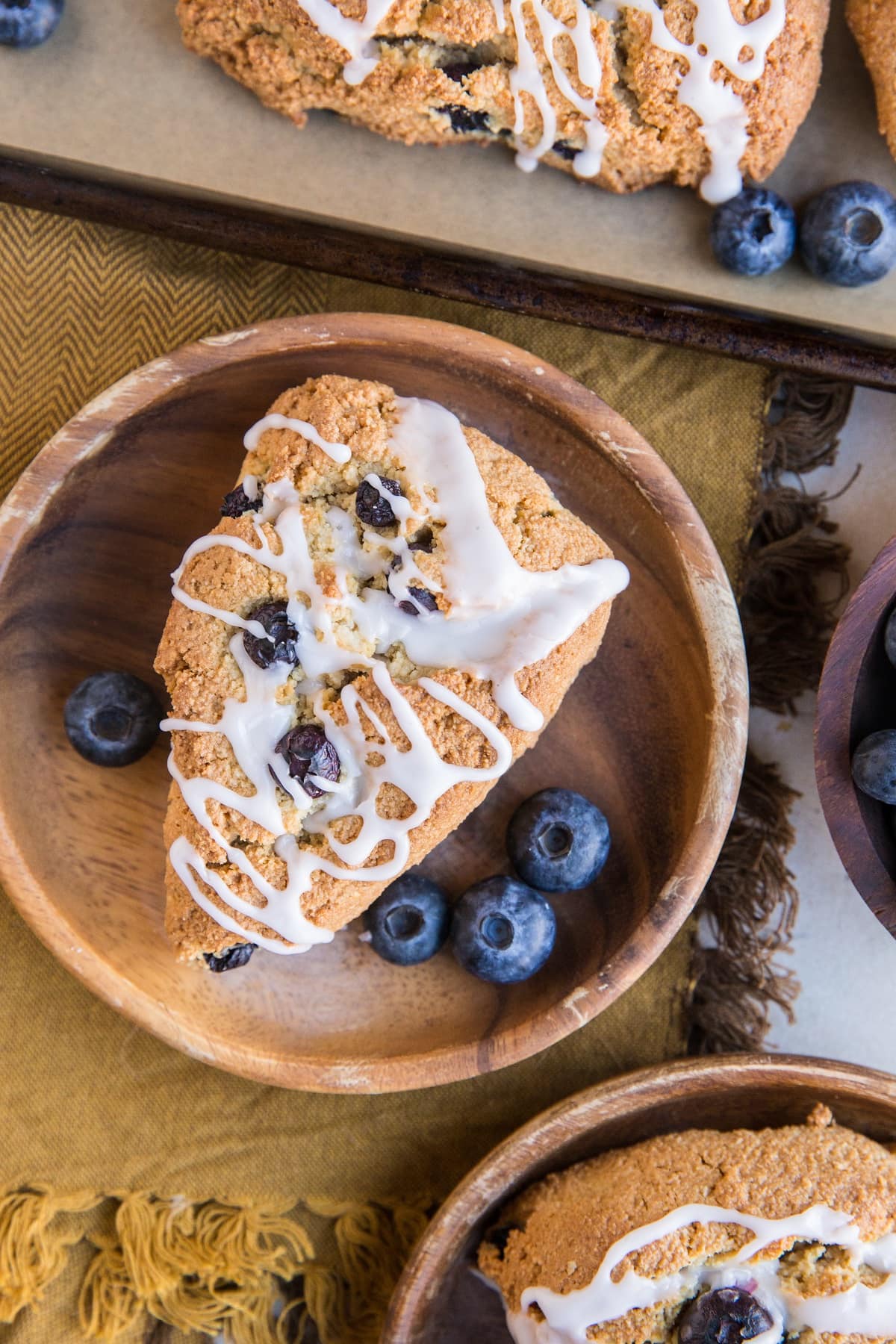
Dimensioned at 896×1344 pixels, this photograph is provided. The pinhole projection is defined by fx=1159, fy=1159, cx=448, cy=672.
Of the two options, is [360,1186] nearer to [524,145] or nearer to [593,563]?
[593,563]

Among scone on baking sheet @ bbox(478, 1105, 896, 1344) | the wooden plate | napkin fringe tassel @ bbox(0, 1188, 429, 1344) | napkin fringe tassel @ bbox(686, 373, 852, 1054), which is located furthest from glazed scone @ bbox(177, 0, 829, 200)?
napkin fringe tassel @ bbox(0, 1188, 429, 1344)

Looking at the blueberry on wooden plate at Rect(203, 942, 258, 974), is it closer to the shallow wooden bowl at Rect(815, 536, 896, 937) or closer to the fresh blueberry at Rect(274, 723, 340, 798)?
the fresh blueberry at Rect(274, 723, 340, 798)

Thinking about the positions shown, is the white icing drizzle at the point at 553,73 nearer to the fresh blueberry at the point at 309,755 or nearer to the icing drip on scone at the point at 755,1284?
the fresh blueberry at the point at 309,755

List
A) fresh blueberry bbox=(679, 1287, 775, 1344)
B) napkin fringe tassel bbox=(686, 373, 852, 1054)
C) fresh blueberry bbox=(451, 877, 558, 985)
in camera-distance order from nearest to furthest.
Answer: fresh blueberry bbox=(679, 1287, 775, 1344) → fresh blueberry bbox=(451, 877, 558, 985) → napkin fringe tassel bbox=(686, 373, 852, 1054)

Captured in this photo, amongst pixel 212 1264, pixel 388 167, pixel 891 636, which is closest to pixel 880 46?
pixel 388 167

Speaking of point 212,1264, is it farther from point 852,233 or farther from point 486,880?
point 852,233

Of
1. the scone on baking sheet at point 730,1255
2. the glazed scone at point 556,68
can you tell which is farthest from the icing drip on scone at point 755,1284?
the glazed scone at point 556,68

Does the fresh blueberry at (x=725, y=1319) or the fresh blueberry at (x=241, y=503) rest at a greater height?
the fresh blueberry at (x=241, y=503)

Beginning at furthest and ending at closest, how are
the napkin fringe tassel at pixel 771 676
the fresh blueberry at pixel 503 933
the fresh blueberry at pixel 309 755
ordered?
the napkin fringe tassel at pixel 771 676
the fresh blueberry at pixel 503 933
the fresh blueberry at pixel 309 755
